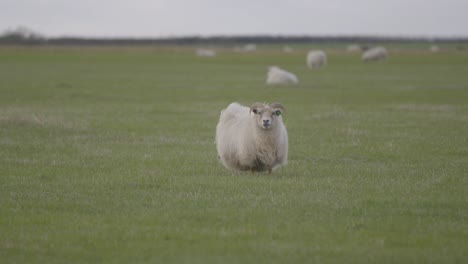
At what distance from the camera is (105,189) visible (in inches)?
480

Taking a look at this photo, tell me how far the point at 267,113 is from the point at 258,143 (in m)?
0.56

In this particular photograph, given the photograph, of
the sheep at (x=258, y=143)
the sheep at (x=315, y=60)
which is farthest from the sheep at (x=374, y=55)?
the sheep at (x=258, y=143)

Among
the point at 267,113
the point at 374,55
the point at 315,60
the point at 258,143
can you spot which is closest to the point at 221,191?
the point at 258,143

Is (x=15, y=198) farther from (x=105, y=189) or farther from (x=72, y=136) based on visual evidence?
(x=72, y=136)

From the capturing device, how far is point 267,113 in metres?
14.1

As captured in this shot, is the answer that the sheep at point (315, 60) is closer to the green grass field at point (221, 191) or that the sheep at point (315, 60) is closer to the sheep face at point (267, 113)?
the green grass field at point (221, 191)

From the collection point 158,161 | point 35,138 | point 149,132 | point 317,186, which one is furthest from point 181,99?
point 317,186

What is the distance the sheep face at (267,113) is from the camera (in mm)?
13942

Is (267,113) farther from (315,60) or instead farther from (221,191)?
(315,60)

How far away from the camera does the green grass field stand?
8.57 meters

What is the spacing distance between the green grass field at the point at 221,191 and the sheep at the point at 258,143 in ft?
1.09

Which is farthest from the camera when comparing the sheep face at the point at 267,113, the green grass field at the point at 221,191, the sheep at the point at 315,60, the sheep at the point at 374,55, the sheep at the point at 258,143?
the sheep at the point at 374,55

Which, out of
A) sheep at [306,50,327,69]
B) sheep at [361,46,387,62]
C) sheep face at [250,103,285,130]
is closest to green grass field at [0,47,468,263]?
sheep face at [250,103,285,130]

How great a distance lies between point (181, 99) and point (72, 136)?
15.5 m
